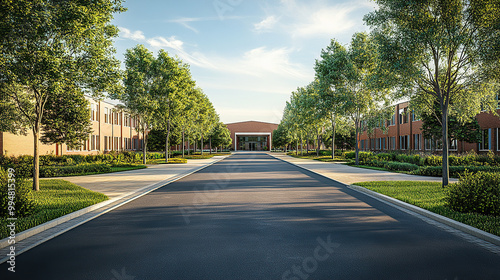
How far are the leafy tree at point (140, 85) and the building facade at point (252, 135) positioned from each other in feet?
267

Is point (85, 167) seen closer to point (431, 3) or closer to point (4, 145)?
point (4, 145)

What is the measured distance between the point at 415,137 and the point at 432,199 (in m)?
37.6

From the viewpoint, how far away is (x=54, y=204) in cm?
924

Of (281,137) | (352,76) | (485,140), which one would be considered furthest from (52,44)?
(281,137)

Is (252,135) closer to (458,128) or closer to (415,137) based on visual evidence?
(415,137)

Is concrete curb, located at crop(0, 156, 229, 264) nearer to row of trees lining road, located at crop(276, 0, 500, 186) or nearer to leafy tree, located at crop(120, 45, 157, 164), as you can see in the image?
row of trees lining road, located at crop(276, 0, 500, 186)

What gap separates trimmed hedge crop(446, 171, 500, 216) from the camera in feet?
26.0

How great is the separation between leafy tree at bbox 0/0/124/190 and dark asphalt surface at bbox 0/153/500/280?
4.99 m

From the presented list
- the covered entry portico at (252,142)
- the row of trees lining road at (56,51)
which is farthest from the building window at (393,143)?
the covered entry portico at (252,142)

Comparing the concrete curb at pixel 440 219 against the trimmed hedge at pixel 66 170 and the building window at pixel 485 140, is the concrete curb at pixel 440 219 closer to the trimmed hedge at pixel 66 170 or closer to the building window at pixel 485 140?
the trimmed hedge at pixel 66 170

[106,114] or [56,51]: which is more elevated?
[106,114]

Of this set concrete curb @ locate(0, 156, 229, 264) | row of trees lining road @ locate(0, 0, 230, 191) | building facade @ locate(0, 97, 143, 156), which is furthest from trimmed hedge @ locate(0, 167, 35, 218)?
building facade @ locate(0, 97, 143, 156)

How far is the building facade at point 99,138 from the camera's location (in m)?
28.8

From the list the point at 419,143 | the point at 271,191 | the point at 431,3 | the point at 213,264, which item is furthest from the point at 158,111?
the point at 419,143
